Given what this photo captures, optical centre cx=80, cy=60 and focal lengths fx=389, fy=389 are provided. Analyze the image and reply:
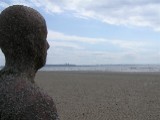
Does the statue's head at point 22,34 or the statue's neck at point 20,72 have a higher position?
the statue's head at point 22,34

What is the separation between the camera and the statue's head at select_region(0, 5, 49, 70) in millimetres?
2969

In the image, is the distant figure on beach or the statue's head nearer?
the distant figure on beach

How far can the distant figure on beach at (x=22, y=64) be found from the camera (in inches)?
111

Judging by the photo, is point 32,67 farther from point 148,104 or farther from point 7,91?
point 148,104

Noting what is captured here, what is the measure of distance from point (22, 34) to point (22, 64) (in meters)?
0.24

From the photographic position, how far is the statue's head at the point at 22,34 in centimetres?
297

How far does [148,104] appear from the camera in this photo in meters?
19.8

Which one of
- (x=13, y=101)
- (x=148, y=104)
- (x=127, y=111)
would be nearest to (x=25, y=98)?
(x=13, y=101)

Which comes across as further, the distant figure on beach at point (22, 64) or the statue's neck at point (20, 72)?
the statue's neck at point (20, 72)

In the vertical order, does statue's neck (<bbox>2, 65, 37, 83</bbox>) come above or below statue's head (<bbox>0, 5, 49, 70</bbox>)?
below

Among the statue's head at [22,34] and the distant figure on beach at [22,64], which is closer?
the distant figure on beach at [22,64]

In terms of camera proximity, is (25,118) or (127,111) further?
(127,111)

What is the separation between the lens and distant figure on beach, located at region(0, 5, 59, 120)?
283 centimetres

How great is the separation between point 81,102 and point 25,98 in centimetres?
1769
